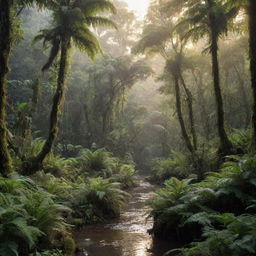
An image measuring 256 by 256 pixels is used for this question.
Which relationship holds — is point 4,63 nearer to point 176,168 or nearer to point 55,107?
point 55,107

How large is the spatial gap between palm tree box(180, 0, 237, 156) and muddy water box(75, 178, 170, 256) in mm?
6213

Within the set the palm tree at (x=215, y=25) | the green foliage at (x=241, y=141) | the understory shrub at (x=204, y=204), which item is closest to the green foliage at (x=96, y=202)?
the understory shrub at (x=204, y=204)

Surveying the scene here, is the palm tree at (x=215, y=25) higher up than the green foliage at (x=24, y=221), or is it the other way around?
the palm tree at (x=215, y=25)

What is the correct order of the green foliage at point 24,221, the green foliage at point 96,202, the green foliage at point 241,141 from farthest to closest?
the green foliage at point 241,141, the green foliage at point 96,202, the green foliage at point 24,221

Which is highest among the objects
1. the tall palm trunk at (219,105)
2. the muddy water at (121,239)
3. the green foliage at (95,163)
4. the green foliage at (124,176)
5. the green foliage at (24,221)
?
the tall palm trunk at (219,105)

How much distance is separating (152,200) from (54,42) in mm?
8338

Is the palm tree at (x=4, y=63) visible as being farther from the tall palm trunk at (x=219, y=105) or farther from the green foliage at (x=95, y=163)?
the green foliage at (x=95, y=163)

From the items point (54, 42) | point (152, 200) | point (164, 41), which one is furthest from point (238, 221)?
point (164, 41)

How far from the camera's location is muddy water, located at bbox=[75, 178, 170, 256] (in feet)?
24.1

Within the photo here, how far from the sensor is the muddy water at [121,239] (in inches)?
289

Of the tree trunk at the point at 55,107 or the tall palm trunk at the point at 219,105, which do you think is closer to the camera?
the tree trunk at the point at 55,107

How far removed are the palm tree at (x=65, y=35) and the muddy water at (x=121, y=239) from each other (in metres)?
4.43

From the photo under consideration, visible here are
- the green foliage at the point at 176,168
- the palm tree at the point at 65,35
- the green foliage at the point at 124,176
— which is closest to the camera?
the palm tree at the point at 65,35

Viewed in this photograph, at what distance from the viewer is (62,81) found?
13531mm
